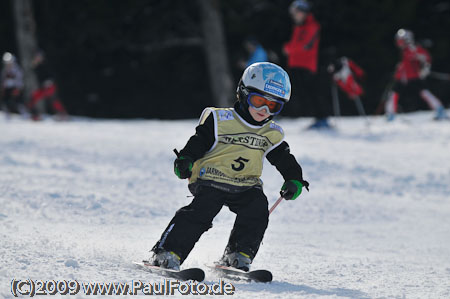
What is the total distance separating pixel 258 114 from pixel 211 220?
0.71m

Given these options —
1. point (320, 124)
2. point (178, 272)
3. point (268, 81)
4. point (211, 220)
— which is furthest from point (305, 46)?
point (178, 272)

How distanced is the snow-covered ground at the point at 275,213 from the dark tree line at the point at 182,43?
801 centimetres

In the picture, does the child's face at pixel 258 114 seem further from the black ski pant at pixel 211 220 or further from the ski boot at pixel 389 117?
the ski boot at pixel 389 117

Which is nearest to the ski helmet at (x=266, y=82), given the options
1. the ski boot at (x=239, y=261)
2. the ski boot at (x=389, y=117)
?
the ski boot at (x=239, y=261)

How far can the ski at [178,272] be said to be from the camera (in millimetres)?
3133

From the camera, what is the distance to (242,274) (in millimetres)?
3404

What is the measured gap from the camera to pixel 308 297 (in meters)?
3.12

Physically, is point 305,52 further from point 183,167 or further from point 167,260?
point 167,260

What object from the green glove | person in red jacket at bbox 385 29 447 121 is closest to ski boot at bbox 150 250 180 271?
the green glove

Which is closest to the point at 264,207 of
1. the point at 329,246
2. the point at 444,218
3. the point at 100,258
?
the point at 100,258

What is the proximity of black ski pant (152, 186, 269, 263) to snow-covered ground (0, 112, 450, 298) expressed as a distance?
9.9 inches

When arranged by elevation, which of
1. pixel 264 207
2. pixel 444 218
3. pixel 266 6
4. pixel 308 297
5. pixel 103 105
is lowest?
pixel 103 105

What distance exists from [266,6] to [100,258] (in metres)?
15.3

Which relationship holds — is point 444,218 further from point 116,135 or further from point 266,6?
point 266,6
